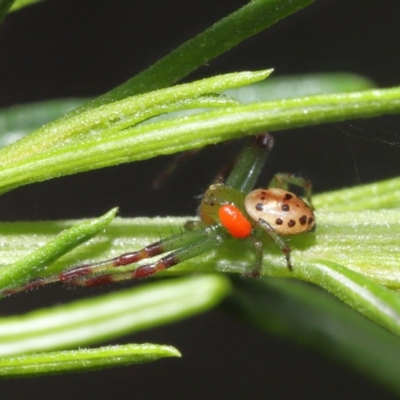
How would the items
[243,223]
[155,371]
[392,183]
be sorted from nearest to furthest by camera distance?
[392,183], [243,223], [155,371]

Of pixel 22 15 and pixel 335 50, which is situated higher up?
Answer: pixel 22 15

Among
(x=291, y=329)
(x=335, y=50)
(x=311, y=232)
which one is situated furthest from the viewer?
(x=335, y=50)

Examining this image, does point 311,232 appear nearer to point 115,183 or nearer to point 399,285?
point 399,285

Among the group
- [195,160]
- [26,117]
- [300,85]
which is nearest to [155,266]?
[26,117]

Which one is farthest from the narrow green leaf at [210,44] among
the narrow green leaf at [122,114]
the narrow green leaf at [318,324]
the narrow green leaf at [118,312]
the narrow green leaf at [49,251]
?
the narrow green leaf at [318,324]

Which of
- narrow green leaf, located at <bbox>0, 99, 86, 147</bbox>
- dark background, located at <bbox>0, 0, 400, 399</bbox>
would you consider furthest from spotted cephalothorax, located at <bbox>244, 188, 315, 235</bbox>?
dark background, located at <bbox>0, 0, 400, 399</bbox>

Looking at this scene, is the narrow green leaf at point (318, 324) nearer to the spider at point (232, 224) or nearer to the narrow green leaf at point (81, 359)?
the spider at point (232, 224)

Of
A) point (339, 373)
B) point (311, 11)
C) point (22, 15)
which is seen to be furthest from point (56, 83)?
point (339, 373)
